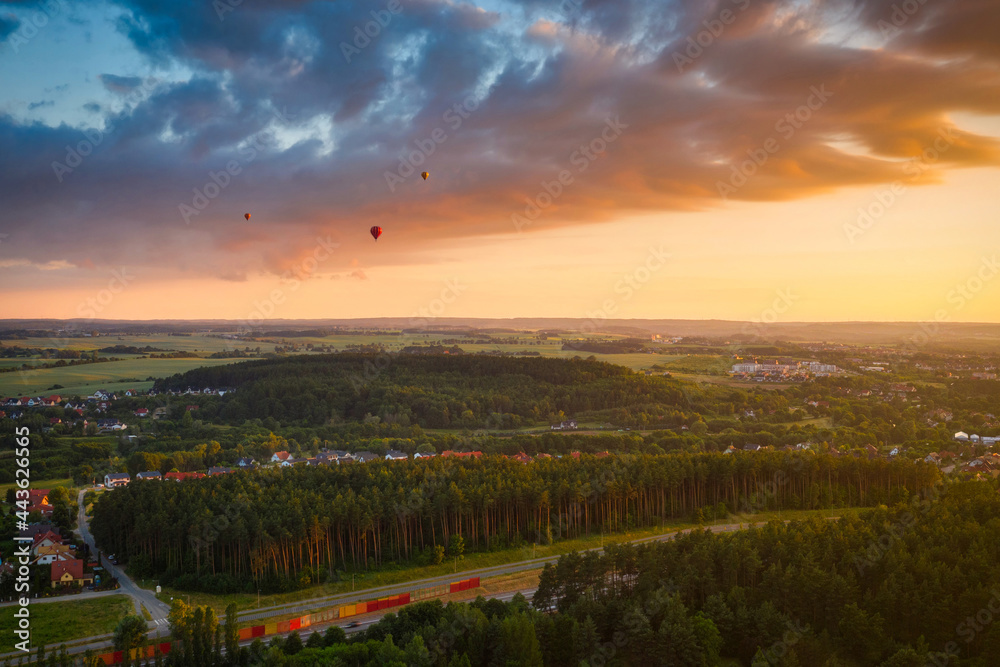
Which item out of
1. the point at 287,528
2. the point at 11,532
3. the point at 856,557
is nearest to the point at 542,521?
the point at 287,528

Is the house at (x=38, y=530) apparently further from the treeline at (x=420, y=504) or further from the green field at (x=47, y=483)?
the green field at (x=47, y=483)

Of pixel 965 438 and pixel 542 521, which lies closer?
pixel 542 521

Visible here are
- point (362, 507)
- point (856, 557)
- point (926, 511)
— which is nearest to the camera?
point (856, 557)

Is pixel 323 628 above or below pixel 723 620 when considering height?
below

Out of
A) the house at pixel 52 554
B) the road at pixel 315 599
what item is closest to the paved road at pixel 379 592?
the road at pixel 315 599

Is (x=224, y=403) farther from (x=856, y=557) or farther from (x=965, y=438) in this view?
(x=965, y=438)

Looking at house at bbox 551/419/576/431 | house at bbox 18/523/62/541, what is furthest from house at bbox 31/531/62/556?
house at bbox 551/419/576/431
